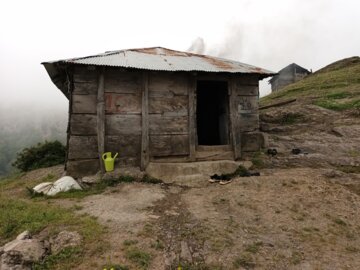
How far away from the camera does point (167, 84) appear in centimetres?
831

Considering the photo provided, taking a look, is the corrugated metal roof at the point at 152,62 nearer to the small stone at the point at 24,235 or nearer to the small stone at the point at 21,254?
the small stone at the point at 24,235

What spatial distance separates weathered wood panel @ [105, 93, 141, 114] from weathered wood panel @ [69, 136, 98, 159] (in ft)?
3.57

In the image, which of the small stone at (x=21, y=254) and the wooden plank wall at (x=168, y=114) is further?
the wooden plank wall at (x=168, y=114)

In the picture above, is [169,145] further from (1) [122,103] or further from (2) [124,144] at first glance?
(1) [122,103]

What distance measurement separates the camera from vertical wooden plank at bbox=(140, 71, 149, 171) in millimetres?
7863

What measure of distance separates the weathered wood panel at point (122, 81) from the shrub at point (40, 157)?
6.39 meters

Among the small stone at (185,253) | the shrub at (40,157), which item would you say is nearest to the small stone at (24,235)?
the small stone at (185,253)

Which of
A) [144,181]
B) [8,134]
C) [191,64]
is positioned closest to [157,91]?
[191,64]

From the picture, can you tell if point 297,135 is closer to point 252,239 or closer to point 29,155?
point 252,239

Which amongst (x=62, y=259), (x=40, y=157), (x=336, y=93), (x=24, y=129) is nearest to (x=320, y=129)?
(x=336, y=93)

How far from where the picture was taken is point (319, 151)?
948cm

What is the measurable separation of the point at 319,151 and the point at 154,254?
8316 mm

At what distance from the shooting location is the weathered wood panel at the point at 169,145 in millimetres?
8031

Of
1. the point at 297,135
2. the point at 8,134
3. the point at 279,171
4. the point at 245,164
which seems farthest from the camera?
the point at 8,134
